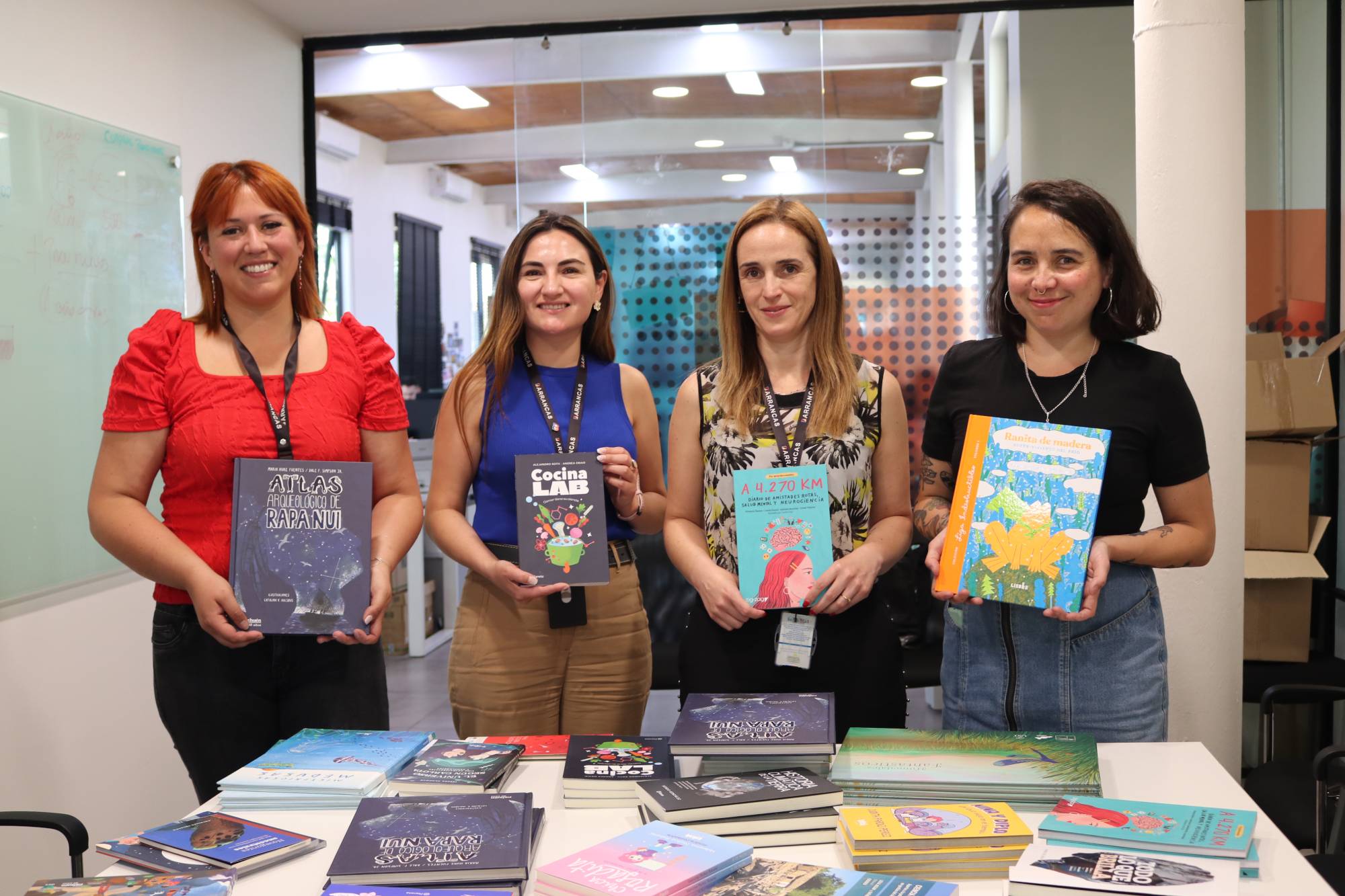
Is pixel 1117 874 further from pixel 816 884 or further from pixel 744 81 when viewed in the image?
pixel 744 81

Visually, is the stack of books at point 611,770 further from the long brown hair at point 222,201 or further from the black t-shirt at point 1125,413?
the long brown hair at point 222,201

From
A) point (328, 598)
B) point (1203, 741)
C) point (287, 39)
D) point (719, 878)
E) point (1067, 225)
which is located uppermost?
point (287, 39)

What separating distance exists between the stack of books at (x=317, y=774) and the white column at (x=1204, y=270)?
2.07 m

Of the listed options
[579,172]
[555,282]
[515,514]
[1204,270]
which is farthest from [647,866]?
[579,172]

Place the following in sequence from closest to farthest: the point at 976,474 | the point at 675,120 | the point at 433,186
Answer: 1. the point at 976,474
2. the point at 675,120
3. the point at 433,186

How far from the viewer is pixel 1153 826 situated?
1.50 meters

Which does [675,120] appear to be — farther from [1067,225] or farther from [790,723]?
[790,723]

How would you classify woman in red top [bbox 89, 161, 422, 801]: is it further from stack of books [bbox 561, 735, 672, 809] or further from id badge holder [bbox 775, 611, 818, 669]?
id badge holder [bbox 775, 611, 818, 669]

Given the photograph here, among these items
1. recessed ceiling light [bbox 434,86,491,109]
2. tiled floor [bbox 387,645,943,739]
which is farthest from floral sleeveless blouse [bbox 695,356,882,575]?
recessed ceiling light [bbox 434,86,491,109]

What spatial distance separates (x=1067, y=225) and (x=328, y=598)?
62.1 inches

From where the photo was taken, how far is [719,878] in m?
1.38

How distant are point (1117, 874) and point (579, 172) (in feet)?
12.9

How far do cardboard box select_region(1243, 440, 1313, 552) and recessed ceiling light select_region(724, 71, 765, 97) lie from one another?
2429mm

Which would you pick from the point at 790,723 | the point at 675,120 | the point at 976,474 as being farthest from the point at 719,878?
the point at 675,120
